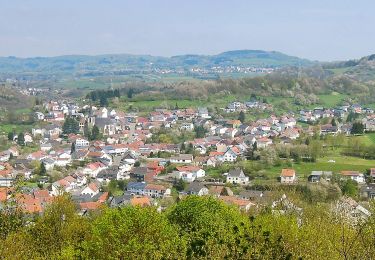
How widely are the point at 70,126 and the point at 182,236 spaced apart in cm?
5862

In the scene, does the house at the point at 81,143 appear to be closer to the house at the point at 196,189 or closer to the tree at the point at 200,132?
the tree at the point at 200,132

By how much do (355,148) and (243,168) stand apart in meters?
12.0

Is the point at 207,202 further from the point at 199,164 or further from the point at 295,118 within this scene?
the point at 295,118

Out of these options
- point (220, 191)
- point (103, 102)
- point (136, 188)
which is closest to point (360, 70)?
point (103, 102)

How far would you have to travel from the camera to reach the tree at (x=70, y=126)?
72.4 meters

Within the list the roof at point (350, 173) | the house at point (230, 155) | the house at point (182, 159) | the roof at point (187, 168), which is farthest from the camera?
the house at point (230, 155)

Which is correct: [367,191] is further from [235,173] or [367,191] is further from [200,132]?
[200,132]

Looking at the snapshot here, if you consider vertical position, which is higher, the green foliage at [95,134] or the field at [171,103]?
the field at [171,103]

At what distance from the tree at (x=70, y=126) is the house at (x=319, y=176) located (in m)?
40.1

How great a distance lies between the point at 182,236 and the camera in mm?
16312

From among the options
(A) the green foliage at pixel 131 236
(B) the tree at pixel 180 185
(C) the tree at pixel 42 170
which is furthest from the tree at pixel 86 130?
(A) the green foliage at pixel 131 236

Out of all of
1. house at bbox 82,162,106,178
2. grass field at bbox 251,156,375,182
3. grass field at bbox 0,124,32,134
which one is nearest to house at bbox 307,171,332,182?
grass field at bbox 251,156,375,182

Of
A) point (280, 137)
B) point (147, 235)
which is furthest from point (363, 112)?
point (147, 235)

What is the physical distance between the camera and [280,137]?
61.9m
